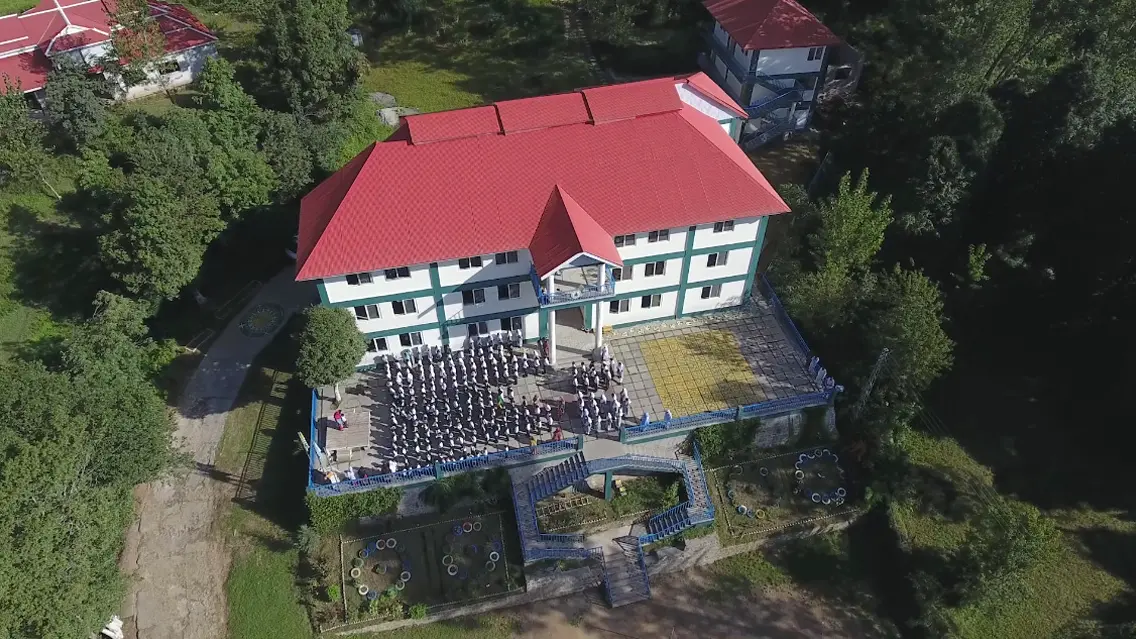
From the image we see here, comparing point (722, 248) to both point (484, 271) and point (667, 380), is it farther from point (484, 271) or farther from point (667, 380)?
point (484, 271)

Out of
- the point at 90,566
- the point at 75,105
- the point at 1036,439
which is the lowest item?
the point at 1036,439

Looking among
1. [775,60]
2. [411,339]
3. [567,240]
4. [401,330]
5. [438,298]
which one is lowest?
[411,339]

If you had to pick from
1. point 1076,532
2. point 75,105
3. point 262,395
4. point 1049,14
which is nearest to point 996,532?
point 1076,532

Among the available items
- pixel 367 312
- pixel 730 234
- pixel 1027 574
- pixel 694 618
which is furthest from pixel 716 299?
pixel 1027 574

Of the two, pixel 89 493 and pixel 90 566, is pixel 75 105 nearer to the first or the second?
pixel 89 493

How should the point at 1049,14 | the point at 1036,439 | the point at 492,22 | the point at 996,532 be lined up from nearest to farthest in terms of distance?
the point at 996,532 → the point at 1036,439 → the point at 1049,14 → the point at 492,22

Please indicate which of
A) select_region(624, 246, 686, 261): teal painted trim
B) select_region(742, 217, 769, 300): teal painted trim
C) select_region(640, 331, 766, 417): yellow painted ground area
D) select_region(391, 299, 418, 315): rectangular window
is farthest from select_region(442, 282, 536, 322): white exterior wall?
select_region(742, 217, 769, 300): teal painted trim

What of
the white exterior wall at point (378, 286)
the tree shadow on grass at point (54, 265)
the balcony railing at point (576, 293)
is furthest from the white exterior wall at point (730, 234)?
the tree shadow on grass at point (54, 265)
